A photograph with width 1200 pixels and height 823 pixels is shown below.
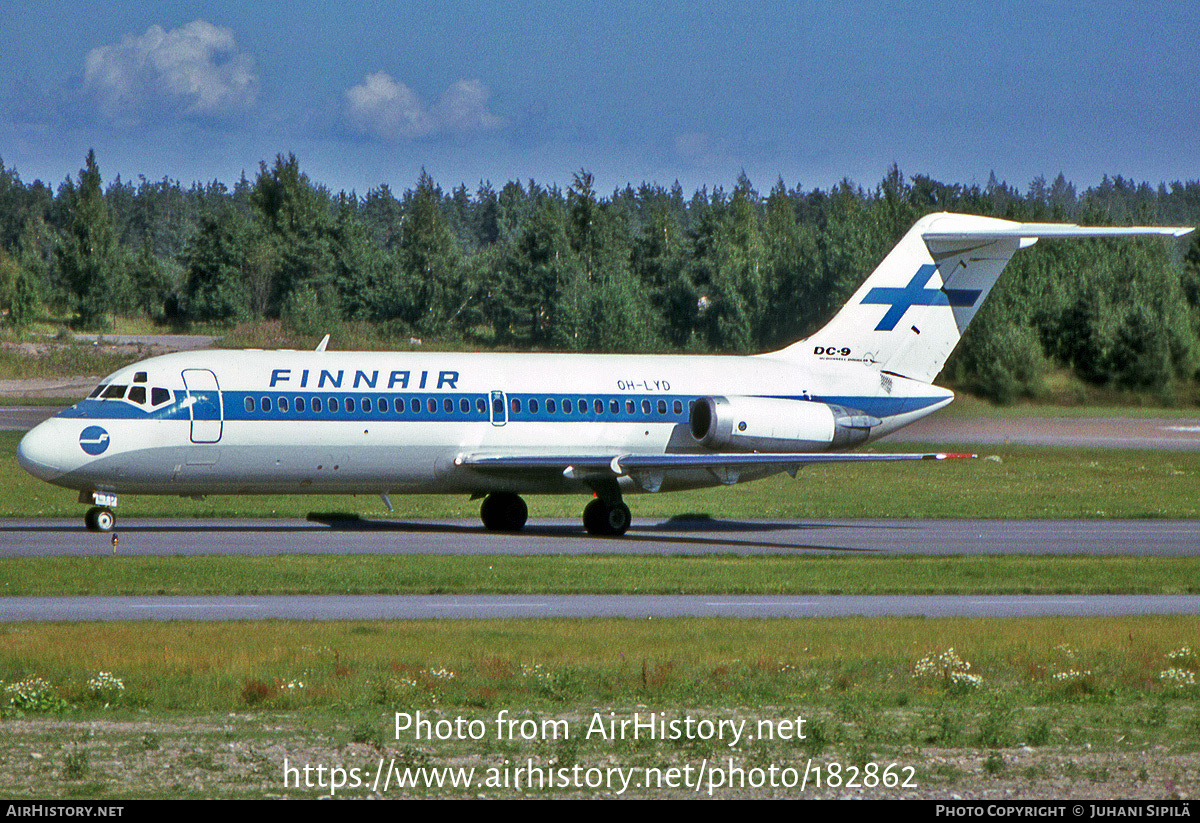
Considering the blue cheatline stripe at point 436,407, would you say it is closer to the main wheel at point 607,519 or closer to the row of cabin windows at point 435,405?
the row of cabin windows at point 435,405

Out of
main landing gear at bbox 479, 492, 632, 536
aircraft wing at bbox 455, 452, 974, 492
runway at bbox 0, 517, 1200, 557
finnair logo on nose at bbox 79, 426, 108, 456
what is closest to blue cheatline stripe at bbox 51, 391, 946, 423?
finnair logo on nose at bbox 79, 426, 108, 456

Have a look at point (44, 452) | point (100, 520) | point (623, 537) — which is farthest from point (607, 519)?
point (44, 452)

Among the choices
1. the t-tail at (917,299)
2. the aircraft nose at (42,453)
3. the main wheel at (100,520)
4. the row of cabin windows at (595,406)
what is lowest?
the main wheel at (100,520)

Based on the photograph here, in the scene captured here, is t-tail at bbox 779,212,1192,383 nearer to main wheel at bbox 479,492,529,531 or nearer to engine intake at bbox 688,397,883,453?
engine intake at bbox 688,397,883,453

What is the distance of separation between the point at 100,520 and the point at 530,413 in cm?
952

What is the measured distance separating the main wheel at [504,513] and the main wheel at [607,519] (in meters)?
1.93

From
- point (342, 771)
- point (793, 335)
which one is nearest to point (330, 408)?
point (342, 771)

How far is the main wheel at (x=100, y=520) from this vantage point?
2861 centimetres

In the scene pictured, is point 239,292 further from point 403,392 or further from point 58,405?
point 403,392

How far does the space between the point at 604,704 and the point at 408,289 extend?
308ft

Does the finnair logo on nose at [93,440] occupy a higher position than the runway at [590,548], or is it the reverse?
the finnair logo on nose at [93,440]

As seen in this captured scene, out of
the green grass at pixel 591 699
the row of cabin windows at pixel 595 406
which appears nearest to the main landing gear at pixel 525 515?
the row of cabin windows at pixel 595 406

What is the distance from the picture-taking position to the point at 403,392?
3016 centimetres

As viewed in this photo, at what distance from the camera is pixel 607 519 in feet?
101
